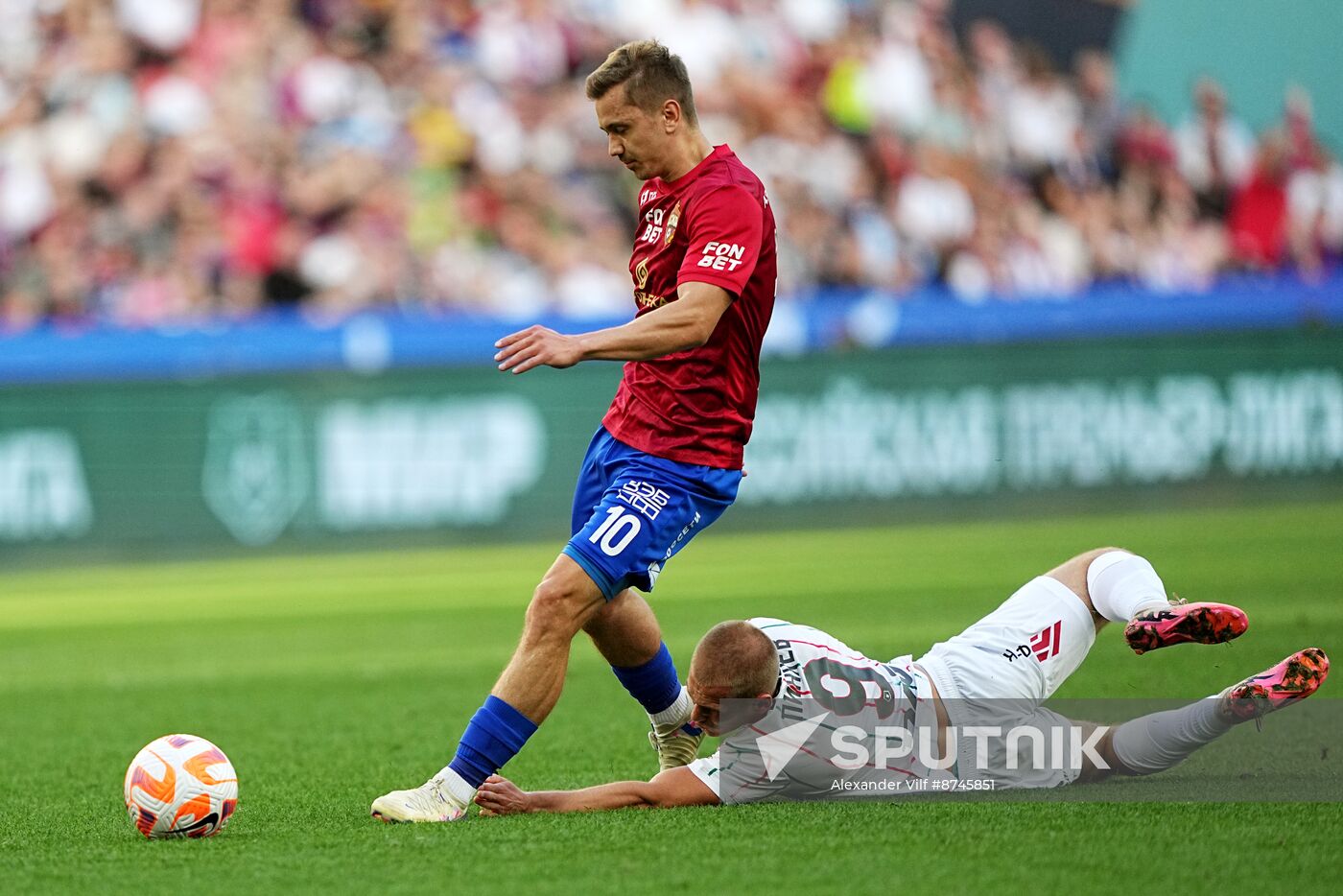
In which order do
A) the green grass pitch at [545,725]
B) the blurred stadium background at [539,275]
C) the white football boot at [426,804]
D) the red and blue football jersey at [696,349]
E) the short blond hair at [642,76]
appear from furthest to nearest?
the blurred stadium background at [539,275]
the red and blue football jersey at [696,349]
the short blond hair at [642,76]
the white football boot at [426,804]
the green grass pitch at [545,725]

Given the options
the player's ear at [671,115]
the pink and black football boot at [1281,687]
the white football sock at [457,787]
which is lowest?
the white football sock at [457,787]

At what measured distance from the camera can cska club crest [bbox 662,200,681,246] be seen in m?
5.77

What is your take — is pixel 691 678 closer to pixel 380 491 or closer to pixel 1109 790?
pixel 1109 790

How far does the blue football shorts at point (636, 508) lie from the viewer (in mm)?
5496

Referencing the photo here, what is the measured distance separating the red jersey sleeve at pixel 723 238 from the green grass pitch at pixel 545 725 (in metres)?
1.62

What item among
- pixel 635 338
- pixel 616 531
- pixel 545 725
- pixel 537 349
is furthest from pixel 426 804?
pixel 545 725

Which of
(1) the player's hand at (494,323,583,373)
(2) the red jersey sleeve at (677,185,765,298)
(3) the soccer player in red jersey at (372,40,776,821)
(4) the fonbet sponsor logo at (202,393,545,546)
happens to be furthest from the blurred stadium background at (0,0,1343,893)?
(1) the player's hand at (494,323,583,373)

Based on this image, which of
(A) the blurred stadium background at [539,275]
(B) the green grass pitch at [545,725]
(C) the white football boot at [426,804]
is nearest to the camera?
(B) the green grass pitch at [545,725]

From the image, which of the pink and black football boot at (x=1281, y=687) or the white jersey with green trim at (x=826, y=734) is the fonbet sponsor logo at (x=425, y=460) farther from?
the pink and black football boot at (x=1281, y=687)

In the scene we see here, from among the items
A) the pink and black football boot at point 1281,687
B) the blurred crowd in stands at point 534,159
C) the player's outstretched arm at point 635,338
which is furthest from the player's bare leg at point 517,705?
the blurred crowd in stands at point 534,159

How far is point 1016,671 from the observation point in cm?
572

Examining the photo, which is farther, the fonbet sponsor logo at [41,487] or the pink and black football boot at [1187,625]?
the fonbet sponsor logo at [41,487]

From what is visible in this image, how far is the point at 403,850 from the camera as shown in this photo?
4.90 meters

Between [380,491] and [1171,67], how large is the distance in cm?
1154
